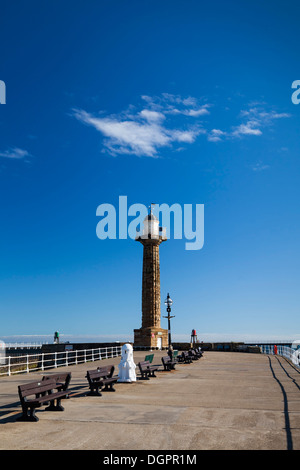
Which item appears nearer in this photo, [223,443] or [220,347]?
[223,443]

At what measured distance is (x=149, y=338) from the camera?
42.8 metres

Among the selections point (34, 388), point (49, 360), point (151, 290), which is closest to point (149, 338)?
point (151, 290)

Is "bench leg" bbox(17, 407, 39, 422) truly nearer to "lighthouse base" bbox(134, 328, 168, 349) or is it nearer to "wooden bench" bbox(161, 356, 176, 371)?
"wooden bench" bbox(161, 356, 176, 371)

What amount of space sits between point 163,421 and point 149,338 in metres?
35.9

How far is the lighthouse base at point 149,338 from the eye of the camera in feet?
140

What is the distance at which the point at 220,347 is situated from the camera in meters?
47.9

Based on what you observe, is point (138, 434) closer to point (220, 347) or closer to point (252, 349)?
point (252, 349)

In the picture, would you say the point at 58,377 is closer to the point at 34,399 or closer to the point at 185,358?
the point at 34,399

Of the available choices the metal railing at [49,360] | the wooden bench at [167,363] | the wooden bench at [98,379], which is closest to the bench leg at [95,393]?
the wooden bench at [98,379]

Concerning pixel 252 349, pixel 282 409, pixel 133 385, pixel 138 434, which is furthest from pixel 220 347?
pixel 138 434

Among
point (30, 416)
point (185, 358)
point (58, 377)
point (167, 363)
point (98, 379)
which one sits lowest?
point (185, 358)

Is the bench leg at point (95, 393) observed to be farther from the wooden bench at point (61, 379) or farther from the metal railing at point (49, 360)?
the metal railing at point (49, 360)
